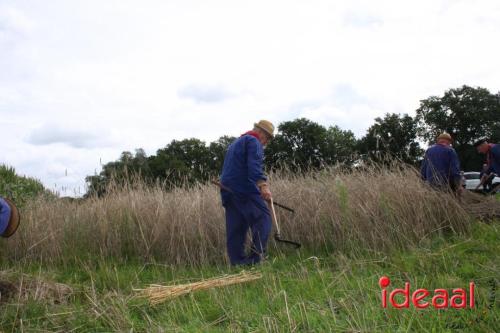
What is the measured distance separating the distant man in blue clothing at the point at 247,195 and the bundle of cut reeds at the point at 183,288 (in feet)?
3.13

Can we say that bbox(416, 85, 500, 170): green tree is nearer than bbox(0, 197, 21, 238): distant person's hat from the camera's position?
No

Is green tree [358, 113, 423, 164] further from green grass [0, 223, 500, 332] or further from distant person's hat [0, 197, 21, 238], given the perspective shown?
distant person's hat [0, 197, 21, 238]

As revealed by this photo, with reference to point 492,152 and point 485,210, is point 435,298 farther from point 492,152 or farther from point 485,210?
point 492,152

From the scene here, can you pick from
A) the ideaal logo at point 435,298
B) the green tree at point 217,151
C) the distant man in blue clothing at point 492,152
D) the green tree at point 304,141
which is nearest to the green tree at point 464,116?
the green tree at point 304,141

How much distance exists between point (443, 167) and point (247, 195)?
9.82 feet

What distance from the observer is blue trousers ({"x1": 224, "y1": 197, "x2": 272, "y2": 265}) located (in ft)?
17.1

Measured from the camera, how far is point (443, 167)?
21.1ft

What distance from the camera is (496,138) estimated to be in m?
42.3

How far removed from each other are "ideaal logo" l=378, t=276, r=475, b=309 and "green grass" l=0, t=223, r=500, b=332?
60 mm

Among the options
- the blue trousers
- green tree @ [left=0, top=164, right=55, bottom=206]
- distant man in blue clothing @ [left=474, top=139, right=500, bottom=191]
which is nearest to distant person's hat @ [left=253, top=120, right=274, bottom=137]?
the blue trousers

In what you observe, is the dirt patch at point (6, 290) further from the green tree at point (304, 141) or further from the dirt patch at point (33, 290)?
the green tree at point (304, 141)

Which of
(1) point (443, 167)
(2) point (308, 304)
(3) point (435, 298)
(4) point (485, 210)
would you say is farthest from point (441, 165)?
(2) point (308, 304)

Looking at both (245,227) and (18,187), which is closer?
(245,227)

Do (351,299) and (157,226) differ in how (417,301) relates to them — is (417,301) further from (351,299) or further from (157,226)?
(157,226)
